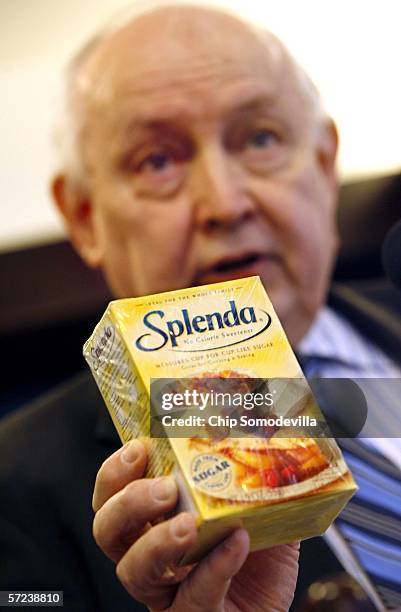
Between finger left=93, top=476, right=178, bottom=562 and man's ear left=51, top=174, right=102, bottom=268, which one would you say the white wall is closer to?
man's ear left=51, top=174, right=102, bottom=268

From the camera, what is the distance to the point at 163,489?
1.27 ft

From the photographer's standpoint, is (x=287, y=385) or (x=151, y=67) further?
(x=151, y=67)

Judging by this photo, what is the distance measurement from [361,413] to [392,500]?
66 millimetres

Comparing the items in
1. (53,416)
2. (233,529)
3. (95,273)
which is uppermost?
(233,529)

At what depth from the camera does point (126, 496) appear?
0.40 metres

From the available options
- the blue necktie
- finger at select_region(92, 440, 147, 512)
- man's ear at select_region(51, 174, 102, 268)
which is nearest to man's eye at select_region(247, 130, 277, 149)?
man's ear at select_region(51, 174, 102, 268)

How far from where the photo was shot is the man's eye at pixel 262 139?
2.99 ft

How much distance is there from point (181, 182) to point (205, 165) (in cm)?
5

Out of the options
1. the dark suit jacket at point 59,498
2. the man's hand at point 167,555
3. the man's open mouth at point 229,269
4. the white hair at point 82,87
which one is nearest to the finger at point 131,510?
the man's hand at point 167,555

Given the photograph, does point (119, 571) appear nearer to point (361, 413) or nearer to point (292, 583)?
point (292, 583)

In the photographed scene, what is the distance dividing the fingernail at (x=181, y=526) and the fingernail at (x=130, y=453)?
1.9 inches

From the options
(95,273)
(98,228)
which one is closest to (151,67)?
(98,228)

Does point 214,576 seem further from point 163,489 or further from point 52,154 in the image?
point 52,154

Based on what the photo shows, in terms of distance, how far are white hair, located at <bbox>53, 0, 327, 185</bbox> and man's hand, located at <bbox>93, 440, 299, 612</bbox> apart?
67cm
